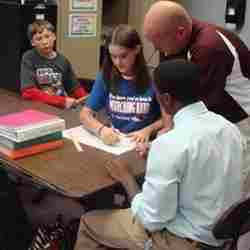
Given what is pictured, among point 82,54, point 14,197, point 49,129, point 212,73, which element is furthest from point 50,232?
point 82,54

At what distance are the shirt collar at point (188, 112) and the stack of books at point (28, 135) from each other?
631 millimetres

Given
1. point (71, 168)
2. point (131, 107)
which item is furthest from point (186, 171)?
point (131, 107)

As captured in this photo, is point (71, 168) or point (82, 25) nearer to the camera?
point (71, 168)

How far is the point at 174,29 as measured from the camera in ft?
6.82

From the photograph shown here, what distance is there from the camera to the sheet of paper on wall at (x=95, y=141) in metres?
2.17

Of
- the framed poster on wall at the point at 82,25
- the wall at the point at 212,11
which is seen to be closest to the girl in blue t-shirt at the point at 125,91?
the framed poster on wall at the point at 82,25

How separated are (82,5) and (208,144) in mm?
2571

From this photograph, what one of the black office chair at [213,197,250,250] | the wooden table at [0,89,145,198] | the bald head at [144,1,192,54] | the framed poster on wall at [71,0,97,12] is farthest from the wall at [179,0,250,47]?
the black office chair at [213,197,250,250]

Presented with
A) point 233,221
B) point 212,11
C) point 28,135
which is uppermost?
point 212,11

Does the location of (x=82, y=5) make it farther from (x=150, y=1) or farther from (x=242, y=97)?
(x=242, y=97)

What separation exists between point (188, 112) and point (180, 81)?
0.10 meters

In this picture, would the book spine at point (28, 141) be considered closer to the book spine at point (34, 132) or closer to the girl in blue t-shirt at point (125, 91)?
the book spine at point (34, 132)

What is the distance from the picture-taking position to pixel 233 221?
1635mm

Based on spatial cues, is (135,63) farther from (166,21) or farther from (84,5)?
(84,5)
